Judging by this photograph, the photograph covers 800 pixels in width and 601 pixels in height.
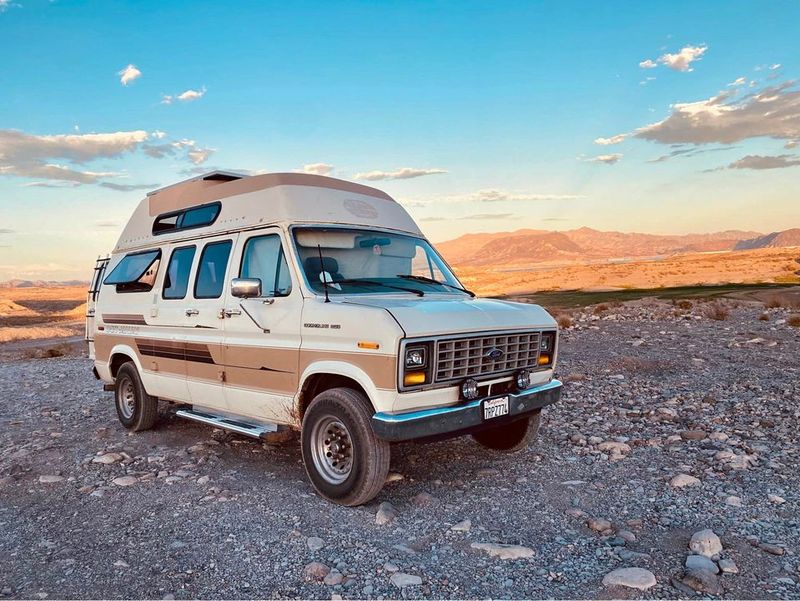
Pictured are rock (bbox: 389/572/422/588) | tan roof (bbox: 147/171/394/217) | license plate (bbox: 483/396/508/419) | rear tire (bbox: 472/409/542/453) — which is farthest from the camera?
rear tire (bbox: 472/409/542/453)

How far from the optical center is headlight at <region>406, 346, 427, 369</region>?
4742 mm

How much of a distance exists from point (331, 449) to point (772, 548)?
329cm

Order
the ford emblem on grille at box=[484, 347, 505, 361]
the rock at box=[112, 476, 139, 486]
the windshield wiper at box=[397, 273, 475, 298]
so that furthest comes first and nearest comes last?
the windshield wiper at box=[397, 273, 475, 298]
the rock at box=[112, 476, 139, 486]
the ford emblem on grille at box=[484, 347, 505, 361]

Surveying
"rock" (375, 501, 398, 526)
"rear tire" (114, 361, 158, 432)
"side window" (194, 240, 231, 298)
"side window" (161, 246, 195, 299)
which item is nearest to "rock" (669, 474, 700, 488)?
"rock" (375, 501, 398, 526)

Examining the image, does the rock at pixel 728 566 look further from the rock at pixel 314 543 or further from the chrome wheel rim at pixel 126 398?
the chrome wheel rim at pixel 126 398

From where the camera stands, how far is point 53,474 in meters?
6.32

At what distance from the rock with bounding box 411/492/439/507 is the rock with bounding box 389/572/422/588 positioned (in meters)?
1.28

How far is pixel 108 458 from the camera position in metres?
6.71

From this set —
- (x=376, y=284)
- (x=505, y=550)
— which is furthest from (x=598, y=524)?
(x=376, y=284)

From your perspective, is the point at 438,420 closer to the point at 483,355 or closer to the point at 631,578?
the point at 483,355

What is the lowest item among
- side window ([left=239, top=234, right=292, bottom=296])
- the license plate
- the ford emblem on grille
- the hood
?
the license plate

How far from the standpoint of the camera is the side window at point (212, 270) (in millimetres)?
6523

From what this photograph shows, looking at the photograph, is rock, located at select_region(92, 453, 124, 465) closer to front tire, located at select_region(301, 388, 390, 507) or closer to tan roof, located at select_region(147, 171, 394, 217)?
front tire, located at select_region(301, 388, 390, 507)

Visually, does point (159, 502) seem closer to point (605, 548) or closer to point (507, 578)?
point (507, 578)
